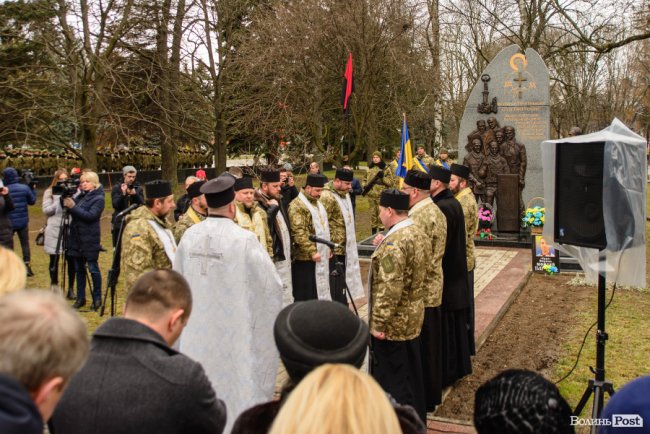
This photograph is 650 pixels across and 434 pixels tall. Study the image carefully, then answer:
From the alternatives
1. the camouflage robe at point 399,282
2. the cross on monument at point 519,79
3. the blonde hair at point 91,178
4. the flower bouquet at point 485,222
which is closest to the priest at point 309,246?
the camouflage robe at point 399,282

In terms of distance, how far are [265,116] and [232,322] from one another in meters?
14.1

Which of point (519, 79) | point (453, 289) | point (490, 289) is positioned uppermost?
point (519, 79)

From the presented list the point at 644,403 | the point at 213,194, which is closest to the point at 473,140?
the point at 213,194

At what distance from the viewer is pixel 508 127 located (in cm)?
1589

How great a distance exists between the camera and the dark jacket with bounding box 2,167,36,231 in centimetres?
1116

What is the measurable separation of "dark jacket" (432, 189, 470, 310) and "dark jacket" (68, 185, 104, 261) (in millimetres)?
5100

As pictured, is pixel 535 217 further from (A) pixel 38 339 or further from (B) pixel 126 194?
(A) pixel 38 339

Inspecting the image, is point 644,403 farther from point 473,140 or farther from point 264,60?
point 264,60

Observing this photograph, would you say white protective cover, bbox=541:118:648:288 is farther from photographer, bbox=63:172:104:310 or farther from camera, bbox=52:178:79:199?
camera, bbox=52:178:79:199

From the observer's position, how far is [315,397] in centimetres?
177

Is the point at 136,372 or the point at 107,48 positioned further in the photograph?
the point at 107,48

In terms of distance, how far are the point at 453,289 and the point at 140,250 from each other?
9.89 feet

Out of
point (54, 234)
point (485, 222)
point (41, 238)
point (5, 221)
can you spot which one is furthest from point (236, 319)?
point (485, 222)

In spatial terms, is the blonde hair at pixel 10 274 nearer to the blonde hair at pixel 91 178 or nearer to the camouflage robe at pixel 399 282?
the camouflage robe at pixel 399 282
